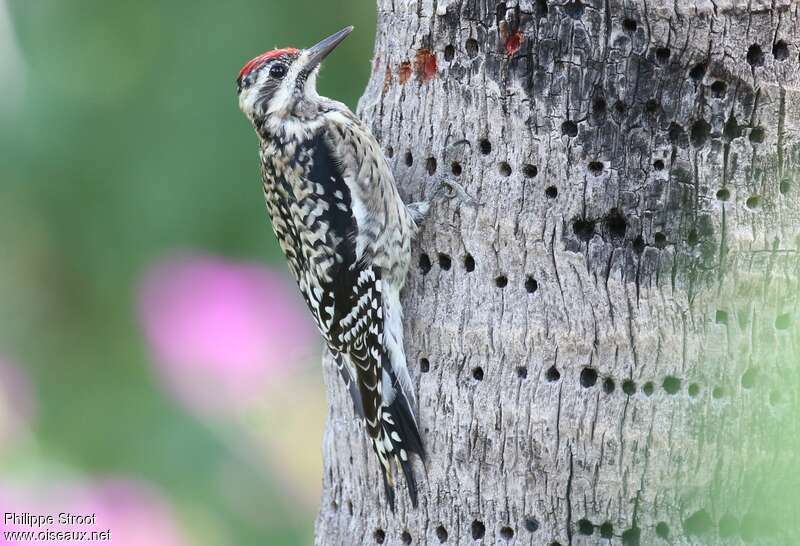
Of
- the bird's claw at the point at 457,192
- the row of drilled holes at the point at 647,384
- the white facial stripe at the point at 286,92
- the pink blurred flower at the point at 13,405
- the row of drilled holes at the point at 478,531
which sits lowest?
the pink blurred flower at the point at 13,405

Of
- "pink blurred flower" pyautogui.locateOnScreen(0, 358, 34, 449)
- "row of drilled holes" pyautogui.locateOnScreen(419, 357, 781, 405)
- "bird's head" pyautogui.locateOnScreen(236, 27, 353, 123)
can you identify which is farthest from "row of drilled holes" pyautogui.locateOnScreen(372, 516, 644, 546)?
"pink blurred flower" pyautogui.locateOnScreen(0, 358, 34, 449)

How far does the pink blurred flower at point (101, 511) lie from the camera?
4.77m

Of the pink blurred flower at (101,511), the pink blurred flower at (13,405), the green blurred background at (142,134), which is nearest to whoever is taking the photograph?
the pink blurred flower at (101,511)

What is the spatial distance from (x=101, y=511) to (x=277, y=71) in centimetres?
234

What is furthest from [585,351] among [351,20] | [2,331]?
[2,331]

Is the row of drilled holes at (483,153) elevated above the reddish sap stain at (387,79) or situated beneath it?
situated beneath

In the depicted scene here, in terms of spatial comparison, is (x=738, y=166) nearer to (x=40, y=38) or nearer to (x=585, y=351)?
(x=585, y=351)

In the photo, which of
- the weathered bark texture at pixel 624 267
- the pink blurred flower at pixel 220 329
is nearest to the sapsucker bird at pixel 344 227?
the weathered bark texture at pixel 624 267

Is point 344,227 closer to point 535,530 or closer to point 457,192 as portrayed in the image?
point 457,192

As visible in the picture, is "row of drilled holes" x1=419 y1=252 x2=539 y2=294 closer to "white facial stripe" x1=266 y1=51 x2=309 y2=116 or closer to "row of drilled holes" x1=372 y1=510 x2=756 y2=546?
"row of drilled holes" x1=372 y1=510 x2=756 y2=546

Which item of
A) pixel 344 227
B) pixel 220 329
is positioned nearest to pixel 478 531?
pixel 344 227

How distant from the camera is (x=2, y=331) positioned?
782cm

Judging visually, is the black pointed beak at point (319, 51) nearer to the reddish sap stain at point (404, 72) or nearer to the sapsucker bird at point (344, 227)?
the sapsucker bird at point (344, 227)

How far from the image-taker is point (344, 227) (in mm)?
3568
